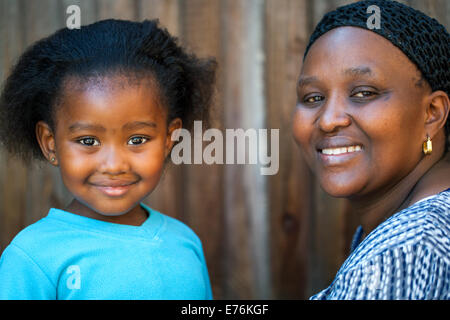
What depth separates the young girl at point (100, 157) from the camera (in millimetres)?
1699

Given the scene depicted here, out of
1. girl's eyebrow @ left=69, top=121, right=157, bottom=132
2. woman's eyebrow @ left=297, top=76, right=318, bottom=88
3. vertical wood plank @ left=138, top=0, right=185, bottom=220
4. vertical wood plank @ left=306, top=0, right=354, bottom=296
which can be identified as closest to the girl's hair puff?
girl's eyebrow @ left=69, top=121, right=157, bottom=132

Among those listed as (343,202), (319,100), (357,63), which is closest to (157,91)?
(319,100)

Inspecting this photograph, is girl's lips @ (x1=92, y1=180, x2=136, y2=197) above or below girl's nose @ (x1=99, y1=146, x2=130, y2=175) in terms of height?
below

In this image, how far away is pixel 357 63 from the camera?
64.7 inches

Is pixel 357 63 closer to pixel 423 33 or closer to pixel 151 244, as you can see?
pixel 423 33

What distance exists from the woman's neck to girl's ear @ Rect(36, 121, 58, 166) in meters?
1.27

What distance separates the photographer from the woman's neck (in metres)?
1.60

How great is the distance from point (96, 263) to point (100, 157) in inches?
16.2

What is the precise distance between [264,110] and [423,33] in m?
1.42

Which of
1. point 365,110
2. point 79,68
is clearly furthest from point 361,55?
point 79,68

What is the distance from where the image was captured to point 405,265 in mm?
1234

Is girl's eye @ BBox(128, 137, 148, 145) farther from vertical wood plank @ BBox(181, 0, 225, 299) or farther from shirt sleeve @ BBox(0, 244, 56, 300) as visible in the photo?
vertical wood plank @ BBox(181, 0, 225, 299)

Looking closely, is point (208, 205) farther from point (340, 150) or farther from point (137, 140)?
point (340, 150)

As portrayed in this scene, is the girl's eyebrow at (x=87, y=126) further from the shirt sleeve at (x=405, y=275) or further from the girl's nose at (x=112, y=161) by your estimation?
the shirt sleeve at (x=405, y=275)
